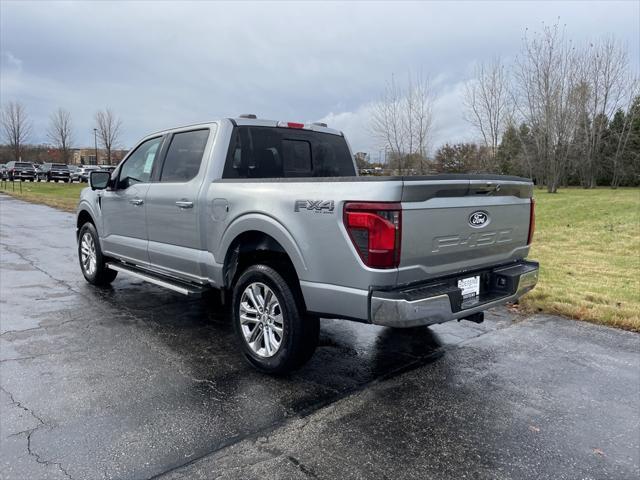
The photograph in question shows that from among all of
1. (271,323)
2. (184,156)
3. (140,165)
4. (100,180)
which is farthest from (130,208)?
(271,323)

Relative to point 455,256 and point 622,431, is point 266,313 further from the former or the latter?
point 622,431

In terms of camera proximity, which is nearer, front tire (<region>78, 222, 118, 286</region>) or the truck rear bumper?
the truck rear bumper

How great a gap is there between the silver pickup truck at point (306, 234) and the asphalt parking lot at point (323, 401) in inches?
19.7

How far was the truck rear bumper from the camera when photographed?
302 centimetres

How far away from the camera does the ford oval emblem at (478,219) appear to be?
3467 millimetres

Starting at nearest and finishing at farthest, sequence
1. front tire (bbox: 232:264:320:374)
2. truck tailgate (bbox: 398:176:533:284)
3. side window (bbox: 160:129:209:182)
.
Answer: truck tailgate (bbox: 398:176:533:284)
front tire (bbox: 232:264:320:374)
side window (bbox: 160:129:209:182)

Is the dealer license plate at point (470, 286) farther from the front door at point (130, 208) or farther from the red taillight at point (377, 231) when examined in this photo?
the front door at point (130, 208)

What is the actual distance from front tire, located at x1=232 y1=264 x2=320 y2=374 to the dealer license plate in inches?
43.5

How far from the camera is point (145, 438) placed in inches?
114

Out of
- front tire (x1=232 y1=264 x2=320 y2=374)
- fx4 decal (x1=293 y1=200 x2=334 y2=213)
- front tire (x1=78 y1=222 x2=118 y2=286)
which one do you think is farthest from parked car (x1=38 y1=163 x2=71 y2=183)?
fx4 decal (x1=293 y1=200 x2=334 y2=213)

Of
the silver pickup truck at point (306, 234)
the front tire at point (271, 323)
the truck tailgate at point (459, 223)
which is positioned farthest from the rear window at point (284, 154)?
the truck tailgate at point (459, 223)

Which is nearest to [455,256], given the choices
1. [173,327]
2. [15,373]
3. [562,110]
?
[173,327]

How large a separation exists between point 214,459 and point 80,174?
4833cm

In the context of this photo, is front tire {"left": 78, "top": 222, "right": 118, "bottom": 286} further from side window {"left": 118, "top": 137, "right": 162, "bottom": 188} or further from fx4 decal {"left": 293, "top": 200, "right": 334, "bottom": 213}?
fx4 decal {"left": 293, "top": 200, "right": 334, "bottom": 213}
